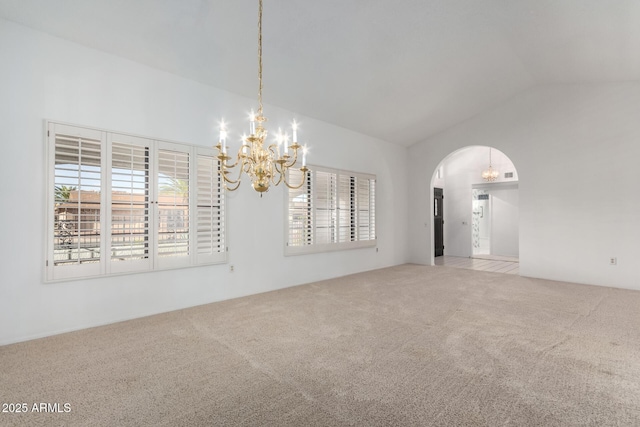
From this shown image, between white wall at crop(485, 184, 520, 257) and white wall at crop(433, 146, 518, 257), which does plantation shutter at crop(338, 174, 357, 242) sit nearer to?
white wall at crop(433, 146, 518, 257)

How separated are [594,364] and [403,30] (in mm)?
3803

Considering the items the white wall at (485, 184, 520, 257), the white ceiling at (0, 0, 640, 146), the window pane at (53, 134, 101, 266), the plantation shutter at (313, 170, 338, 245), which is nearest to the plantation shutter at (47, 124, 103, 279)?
the window pane at (53, 134, 101, 266)

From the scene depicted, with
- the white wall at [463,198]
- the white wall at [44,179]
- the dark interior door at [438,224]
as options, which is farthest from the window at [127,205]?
the white wall at [463,198]

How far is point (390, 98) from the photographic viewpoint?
542 centimetres

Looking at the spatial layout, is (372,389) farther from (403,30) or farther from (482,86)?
(482,86)

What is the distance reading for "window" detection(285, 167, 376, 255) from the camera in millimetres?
5375

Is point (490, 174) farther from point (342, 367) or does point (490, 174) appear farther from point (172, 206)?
point (172, 206)

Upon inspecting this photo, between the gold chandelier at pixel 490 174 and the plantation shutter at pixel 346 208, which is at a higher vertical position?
the gold chandelier at pixel 490 174

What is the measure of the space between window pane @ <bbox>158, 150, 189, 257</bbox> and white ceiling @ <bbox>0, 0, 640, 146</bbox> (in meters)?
1.13

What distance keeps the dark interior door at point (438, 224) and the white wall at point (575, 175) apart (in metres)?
2.99

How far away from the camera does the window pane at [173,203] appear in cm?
389

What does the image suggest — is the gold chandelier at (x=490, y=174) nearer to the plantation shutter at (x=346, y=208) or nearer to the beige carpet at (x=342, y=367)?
the plantation shutter at (x=346, y=208)

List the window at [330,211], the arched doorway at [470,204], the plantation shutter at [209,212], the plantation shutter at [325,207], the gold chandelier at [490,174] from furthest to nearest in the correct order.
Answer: the arched doorway at [470,204]
the gold chandelier at [490,174]
the plantation shutter at [325,207]
the window at [330,211]
the plantation shutter at [209,212]

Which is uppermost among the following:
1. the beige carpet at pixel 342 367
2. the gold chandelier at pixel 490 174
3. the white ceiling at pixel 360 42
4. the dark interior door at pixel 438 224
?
the white ceiling at pixel 360 42
